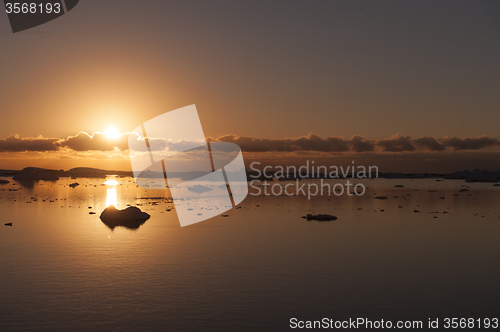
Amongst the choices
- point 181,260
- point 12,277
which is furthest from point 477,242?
point 12,277

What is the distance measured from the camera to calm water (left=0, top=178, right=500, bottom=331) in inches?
500

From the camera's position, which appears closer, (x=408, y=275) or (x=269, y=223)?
(x=408, y=275)

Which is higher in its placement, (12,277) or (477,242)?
(12,277)

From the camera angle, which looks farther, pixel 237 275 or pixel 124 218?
pixel 124 218

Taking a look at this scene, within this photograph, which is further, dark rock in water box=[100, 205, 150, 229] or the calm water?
dark rock in water box=[100, 205, 150, 229]

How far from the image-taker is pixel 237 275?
17234 mm

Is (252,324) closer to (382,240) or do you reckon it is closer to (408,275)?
(408,275)

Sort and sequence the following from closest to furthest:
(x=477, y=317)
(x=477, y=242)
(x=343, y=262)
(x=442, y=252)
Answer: (x=477, y=317) < (x=343, y=262) < (x=442, y=252) < (x=477, y=242)

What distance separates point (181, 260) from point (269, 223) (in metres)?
14.3

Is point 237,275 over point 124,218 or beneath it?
over

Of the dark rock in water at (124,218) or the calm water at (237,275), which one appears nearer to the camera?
the calm water at (237,275)

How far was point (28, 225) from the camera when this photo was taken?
3209cm

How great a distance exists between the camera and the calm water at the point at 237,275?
41.7 feet

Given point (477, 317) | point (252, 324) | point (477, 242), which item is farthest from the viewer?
point (477, 242)
